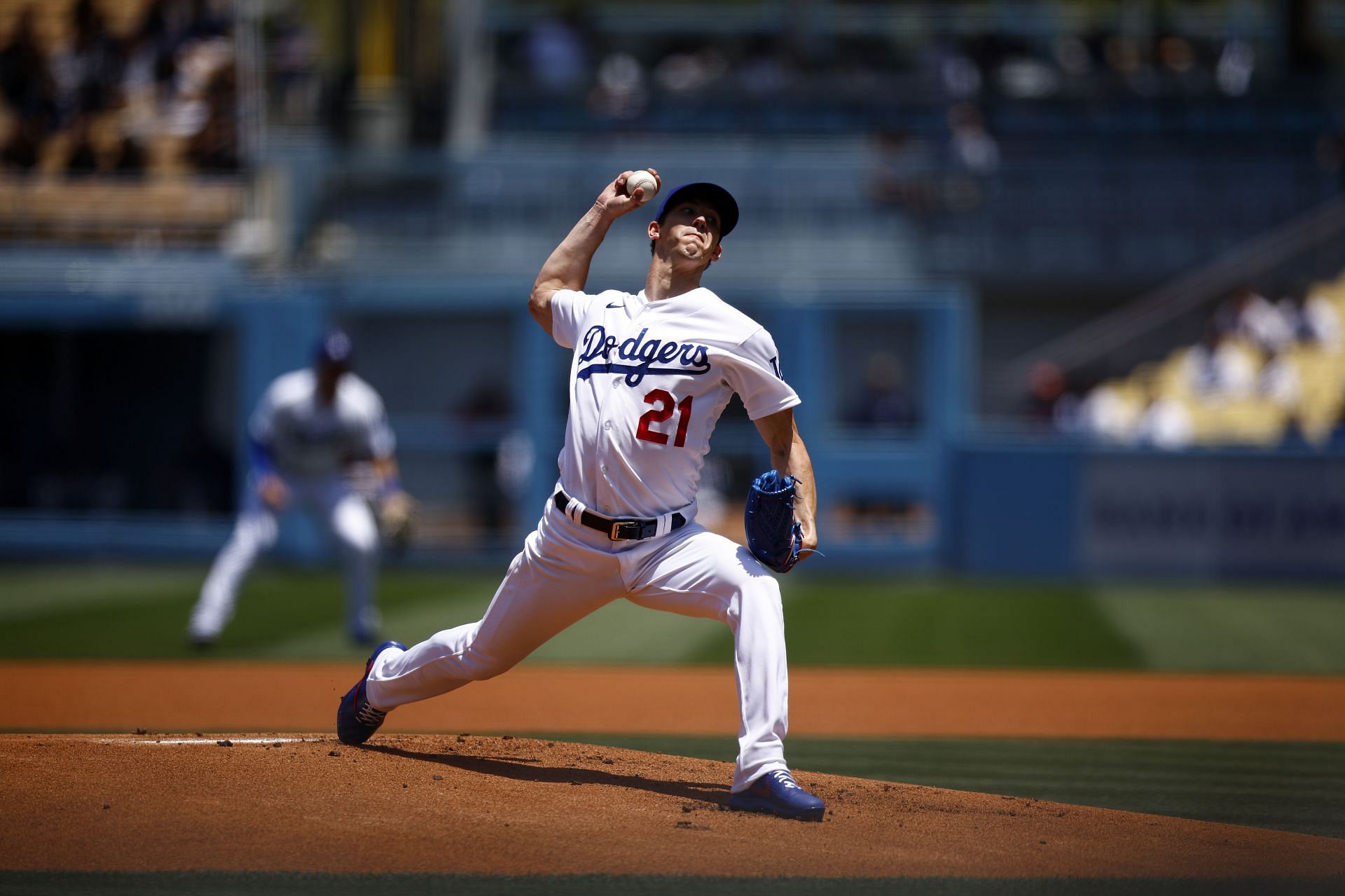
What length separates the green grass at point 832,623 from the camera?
34.1 feet

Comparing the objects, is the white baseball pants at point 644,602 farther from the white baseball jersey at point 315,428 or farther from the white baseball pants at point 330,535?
the white baseball jersey at point 315,428

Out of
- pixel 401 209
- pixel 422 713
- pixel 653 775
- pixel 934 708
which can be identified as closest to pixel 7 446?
pixel 401 209

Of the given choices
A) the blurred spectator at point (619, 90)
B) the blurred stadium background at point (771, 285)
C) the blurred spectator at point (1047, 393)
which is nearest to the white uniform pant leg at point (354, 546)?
the blurred stadium background at point (771, 285)

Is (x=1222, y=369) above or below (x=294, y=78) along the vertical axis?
below

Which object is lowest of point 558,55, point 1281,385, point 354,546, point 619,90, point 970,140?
point 354,546

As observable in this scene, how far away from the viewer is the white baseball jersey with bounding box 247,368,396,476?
10125 mm

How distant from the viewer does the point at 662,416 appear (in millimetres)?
5156

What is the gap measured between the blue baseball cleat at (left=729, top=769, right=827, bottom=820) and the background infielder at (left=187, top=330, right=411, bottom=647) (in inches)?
207

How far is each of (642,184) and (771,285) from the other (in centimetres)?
1251

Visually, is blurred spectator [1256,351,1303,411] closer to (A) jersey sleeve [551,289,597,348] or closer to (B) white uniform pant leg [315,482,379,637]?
(B) white uniform pant leg [315,482,379,637]

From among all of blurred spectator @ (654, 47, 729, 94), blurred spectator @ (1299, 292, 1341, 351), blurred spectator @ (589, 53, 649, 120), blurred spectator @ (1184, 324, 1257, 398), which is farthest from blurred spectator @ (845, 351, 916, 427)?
blurred spectator @ (654, 47, 729, 94)

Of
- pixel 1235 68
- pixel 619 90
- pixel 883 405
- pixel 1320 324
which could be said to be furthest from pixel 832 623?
pixel 1235 68

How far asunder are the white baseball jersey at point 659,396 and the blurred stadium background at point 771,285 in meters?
5.60

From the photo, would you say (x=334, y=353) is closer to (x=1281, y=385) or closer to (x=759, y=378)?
(x=759, y=378)
